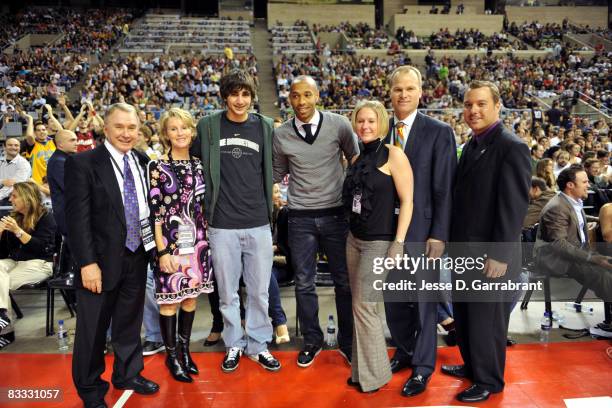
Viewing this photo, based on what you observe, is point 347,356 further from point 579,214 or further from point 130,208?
point 579,214

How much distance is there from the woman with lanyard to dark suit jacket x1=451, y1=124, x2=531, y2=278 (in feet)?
5.21

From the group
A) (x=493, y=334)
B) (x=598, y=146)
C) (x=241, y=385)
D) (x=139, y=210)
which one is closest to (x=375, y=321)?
(x=493, y=334)

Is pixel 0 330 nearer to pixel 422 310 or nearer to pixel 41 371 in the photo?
pixel 41 371

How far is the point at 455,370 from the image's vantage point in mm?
3264

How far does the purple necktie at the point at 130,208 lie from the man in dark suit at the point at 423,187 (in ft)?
4.99

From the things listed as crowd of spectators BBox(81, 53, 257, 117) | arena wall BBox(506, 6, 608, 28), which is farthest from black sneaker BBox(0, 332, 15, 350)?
arena wall BBox(506, 6, 608, 28)

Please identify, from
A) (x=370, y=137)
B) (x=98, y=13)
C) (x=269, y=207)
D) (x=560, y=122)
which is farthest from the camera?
(x=98, y=13)

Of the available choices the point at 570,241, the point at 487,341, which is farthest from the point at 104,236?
the point at 570,241

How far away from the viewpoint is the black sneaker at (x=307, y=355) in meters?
3.41

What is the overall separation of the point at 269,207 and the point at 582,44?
2606cm

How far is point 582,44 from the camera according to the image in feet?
78.9

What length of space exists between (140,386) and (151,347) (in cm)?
56

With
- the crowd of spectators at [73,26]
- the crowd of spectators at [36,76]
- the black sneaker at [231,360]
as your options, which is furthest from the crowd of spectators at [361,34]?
the black sneaker at [231,360]

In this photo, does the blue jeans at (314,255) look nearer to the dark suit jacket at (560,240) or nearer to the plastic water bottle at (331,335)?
the plastic water bottle at (331,335)
